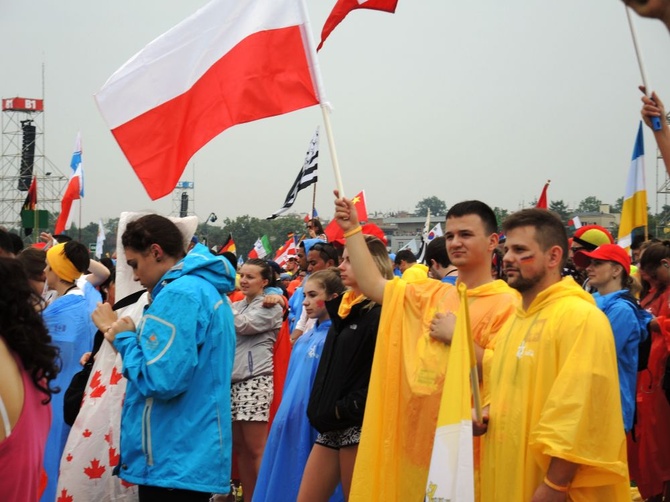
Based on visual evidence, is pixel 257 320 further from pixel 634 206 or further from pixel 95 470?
pixel 634 206

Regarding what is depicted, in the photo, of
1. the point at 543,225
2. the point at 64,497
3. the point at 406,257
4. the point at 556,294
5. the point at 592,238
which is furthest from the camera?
the point at 406,257

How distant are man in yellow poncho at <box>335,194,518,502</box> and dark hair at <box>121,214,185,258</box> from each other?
98 cm

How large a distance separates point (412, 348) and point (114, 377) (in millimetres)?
1794

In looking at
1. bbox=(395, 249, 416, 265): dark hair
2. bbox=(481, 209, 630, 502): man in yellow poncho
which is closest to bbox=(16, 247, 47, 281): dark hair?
bbox=(481, 209, 630, 502): man in yellow poncho

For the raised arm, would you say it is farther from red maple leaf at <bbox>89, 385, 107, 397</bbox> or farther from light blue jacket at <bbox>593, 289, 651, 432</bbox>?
light blue jacket at <bbox>593, 289, 651, 432</bbox>

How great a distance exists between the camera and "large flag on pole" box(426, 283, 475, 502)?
12.0ft

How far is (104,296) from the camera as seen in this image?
8656 millimetres

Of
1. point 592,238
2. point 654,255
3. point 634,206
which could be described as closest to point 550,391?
point 592,238

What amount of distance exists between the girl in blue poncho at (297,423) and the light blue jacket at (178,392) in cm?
170

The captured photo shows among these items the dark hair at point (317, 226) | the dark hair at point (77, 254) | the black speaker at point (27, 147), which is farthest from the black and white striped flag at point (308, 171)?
the black speaker at point (27, 147)

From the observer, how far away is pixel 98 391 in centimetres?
531

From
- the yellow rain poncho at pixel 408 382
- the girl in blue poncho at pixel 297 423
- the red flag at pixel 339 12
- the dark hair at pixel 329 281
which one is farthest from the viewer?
the dark hair at pixel 329 281

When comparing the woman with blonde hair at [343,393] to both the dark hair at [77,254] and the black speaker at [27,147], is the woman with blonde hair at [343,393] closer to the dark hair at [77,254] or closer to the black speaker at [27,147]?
the dark hair at [77,254]

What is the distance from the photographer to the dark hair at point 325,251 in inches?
338
